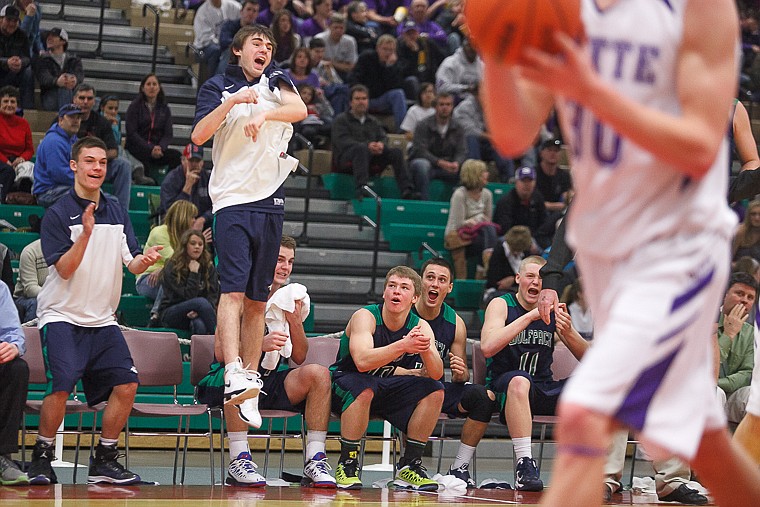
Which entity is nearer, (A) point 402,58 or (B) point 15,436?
(B) point 15,436

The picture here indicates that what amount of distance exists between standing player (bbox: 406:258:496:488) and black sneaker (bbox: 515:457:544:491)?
0.41 meters

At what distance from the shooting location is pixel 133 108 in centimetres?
1263

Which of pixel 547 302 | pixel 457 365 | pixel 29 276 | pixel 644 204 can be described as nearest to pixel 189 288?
pixel 29 276

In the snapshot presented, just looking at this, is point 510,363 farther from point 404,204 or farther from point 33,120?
point 33,120

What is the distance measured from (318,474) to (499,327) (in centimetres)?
172

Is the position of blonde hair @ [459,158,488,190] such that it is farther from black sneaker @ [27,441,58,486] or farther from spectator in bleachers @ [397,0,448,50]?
black sneaker @ [27,441,58,486]

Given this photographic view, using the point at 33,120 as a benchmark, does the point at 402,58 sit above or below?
above

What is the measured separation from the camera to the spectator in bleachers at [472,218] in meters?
12.2

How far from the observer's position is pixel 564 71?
8.93ft

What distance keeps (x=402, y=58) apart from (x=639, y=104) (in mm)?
12993

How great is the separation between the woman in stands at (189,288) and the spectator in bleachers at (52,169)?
4.83 feet

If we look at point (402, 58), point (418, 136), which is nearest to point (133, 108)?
point (418, 136)

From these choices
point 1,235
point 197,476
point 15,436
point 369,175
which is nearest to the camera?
point 15,436

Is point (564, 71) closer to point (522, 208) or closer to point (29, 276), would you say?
point (29, 276)
